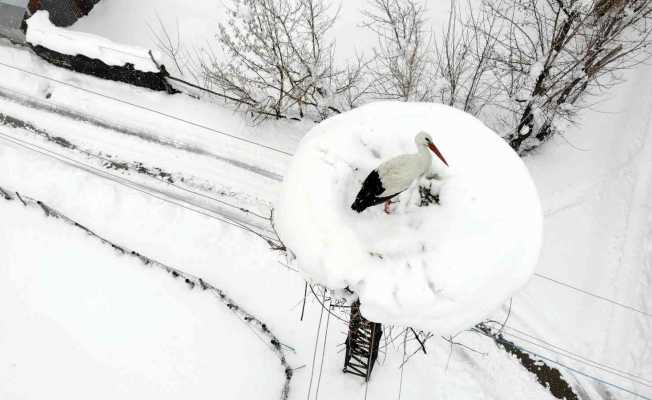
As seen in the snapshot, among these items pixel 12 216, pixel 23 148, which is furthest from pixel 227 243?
pixel 23 148

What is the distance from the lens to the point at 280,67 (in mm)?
14352

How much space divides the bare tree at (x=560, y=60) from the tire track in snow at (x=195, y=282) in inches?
364

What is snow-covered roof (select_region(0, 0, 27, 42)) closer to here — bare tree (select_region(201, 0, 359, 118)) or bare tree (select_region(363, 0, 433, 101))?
bare tree (select_region(201, 0, 359, 118))

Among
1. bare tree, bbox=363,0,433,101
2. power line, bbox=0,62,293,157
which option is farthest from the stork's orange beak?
power line, bbox=0,62,293,157

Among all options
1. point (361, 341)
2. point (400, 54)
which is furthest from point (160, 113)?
point (361, 341)

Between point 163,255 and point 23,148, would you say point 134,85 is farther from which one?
point 163,255

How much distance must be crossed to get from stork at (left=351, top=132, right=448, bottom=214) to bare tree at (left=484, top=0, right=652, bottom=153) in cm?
648

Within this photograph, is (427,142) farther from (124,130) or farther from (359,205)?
(124,130)

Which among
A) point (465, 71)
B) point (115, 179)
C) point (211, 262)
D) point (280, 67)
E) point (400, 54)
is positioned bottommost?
point (211, 262)

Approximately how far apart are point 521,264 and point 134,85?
49.0 feet

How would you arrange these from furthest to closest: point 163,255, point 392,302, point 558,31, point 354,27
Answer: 1. point 354,27
2. point 163,255
3. point 558,31
4. point 392,302

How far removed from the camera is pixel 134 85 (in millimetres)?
17266

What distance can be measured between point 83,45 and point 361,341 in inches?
524

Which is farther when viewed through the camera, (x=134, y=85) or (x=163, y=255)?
(x=134, y=85)
